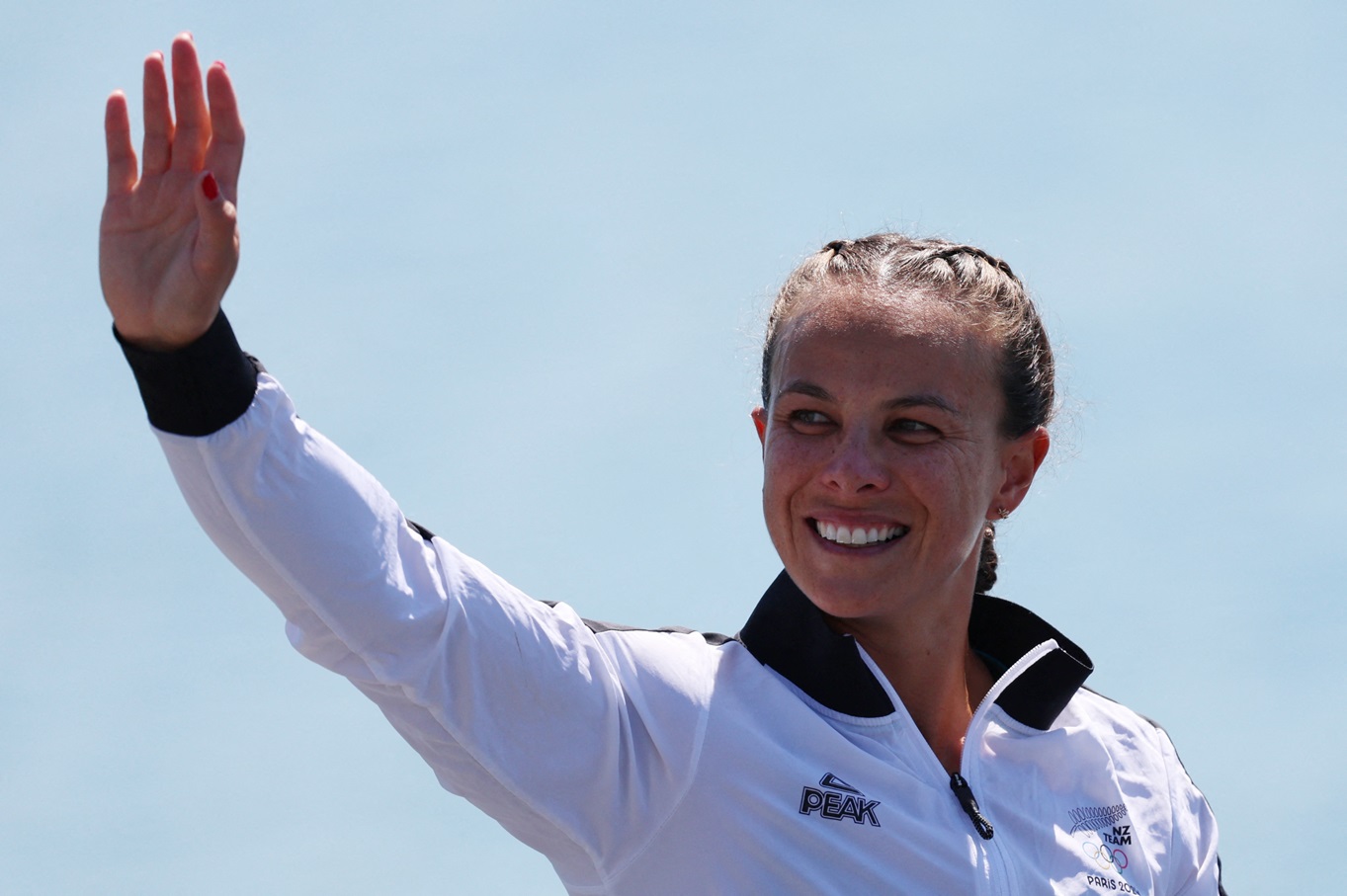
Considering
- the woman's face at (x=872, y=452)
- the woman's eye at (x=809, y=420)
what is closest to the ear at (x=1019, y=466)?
the woman's face at (x=872, y=452)

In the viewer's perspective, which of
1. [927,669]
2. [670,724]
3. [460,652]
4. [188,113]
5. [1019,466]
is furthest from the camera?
[1019,466]

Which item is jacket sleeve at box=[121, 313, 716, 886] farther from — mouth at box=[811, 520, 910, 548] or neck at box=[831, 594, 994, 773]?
neck at box=[831, 594, 994, 773]

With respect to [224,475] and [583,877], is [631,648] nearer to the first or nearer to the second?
[583,877]

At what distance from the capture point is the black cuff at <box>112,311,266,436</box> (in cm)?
365

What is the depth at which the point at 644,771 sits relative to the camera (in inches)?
179

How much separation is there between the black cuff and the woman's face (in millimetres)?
1802

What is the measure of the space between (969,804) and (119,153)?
277cm

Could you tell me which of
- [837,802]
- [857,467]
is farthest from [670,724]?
[857,467]

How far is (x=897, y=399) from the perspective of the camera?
16.4 ft

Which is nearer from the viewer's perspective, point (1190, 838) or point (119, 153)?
point (119, 153)

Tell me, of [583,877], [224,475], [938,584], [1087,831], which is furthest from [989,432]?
[224,475]

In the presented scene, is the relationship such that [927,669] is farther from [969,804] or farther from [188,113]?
[188,113]

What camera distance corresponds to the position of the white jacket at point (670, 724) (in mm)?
3762

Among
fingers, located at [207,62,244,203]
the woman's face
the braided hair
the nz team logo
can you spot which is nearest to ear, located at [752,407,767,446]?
the braided hair
